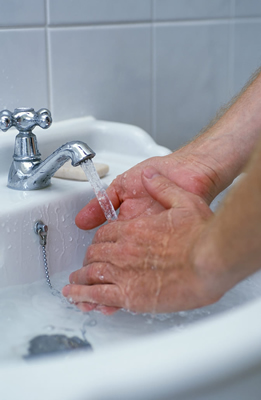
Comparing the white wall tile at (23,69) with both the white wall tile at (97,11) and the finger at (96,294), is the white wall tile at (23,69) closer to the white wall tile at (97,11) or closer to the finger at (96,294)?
the white wall tile at (97,11)

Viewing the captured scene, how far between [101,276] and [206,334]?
29 cm

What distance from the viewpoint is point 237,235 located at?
396 millimetres

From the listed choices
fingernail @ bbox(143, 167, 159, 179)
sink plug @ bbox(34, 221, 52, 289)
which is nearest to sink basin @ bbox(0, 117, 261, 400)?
sink plug @ bbox(34, 221, 52, 289)

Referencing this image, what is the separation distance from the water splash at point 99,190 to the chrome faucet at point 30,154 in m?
0.02

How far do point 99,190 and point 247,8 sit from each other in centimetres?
71

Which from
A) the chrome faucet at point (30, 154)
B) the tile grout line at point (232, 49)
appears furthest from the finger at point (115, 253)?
the tile grout line at point (232, 49)

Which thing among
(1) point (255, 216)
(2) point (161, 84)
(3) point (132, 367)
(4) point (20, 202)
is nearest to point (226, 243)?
(1) point (255, 216)

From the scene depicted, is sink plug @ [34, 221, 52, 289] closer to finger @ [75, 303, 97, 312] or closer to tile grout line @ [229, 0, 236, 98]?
finger @ [75, 303, 97, 312]

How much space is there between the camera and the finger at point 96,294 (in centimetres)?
56

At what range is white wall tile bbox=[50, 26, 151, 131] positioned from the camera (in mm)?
861

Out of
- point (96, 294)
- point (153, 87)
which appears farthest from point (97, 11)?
point (96, 294)

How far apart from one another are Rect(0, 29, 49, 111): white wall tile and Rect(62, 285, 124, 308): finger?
335 mm

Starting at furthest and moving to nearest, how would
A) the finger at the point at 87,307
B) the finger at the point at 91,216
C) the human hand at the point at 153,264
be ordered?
1. the finger at the point at 91,216
2. the finger at the point at 87,307
3. the human hand at the point at 153,264

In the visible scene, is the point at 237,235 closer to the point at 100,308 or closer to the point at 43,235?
the point at 100,308
